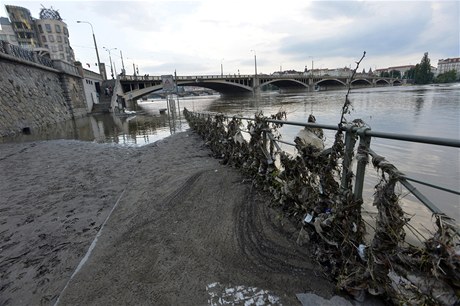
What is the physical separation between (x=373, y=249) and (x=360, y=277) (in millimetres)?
271

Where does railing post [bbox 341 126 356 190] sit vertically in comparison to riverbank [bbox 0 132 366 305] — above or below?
above

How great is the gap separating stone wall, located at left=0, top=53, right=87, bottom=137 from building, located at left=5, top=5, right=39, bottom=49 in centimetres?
5906

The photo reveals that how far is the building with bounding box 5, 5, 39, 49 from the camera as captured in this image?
222ft

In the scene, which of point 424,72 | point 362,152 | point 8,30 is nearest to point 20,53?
point 362,152

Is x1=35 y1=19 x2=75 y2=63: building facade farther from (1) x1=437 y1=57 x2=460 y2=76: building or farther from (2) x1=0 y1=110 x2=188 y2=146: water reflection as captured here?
(1) x1=437 y1=57 x2=460 y2=76: building

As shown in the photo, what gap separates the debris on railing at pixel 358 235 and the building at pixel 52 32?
292ft

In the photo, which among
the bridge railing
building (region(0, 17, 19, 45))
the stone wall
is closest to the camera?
the stone wall

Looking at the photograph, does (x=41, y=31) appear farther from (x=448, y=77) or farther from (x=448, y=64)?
(x=448, y=64)

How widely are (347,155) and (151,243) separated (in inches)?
96.7

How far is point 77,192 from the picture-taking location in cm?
530

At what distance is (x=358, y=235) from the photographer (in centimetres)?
222

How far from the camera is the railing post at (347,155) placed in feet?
7.49

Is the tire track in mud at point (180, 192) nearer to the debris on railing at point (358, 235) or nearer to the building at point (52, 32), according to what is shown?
the debris on railing at point (358, 235)

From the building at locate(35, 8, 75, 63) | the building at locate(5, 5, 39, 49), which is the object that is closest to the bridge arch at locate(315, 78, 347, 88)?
the building at locate(35, 8, 75, 63)
